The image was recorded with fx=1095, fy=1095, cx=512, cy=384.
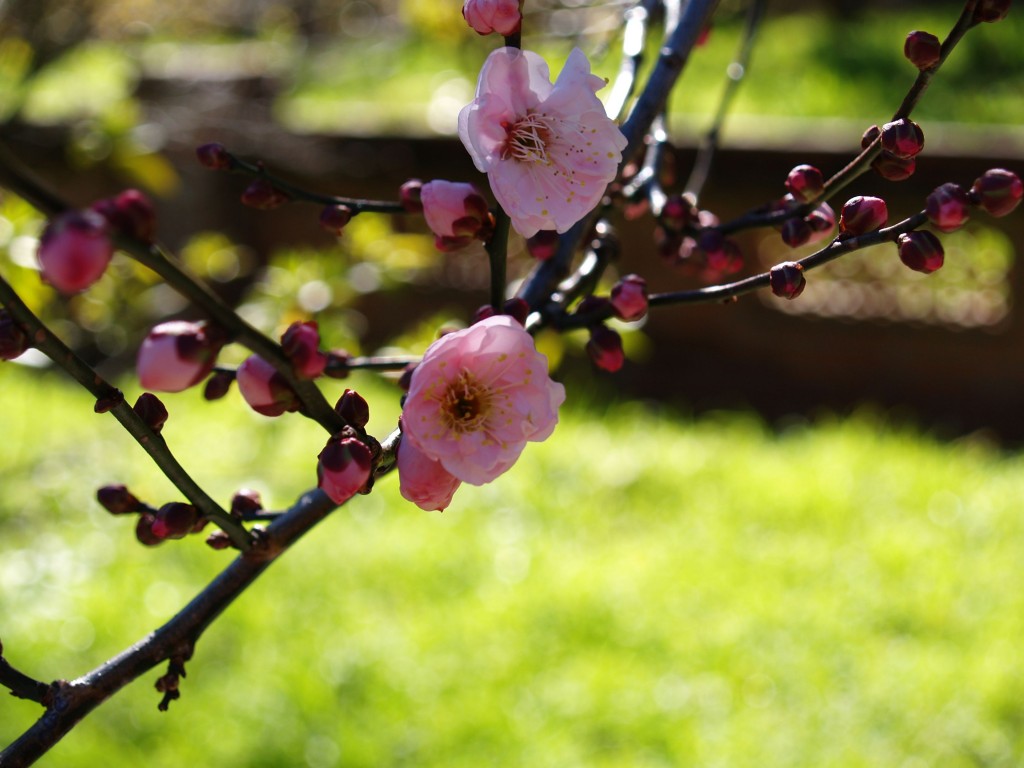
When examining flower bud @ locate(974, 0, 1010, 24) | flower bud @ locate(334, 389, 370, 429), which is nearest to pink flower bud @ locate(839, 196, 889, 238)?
flower bud @ locate(974, 0, 1010, 24)

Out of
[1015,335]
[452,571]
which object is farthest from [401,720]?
[1015,335]

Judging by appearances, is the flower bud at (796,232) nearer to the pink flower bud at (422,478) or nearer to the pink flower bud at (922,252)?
the pink flower bud at (922,252)

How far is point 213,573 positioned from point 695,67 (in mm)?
4637

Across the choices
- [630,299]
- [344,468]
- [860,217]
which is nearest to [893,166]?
[860,217]

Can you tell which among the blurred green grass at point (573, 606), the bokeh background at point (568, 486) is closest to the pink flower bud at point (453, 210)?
the bokeh background at point (568, 486)

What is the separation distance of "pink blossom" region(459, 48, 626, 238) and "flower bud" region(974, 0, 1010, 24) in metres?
0.27

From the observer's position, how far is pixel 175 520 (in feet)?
2.63

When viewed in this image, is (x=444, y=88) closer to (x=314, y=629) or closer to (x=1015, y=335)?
(x=1015, y=335)

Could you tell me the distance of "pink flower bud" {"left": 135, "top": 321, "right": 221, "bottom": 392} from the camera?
0.56m

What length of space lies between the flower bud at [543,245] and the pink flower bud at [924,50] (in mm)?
316

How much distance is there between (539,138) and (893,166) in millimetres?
253

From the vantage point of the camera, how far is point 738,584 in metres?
3.37

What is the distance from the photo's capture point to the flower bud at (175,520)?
0.80 m

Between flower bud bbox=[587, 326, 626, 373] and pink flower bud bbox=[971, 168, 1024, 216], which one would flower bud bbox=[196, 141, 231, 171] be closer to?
flower bud bbox=[587, 326, 626, 373]
